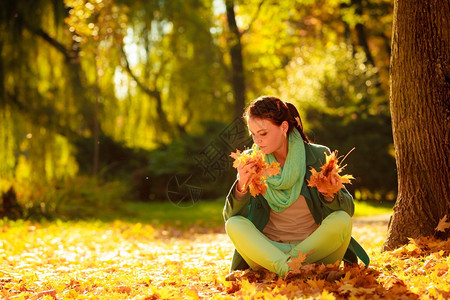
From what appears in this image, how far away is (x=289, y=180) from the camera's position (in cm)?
368

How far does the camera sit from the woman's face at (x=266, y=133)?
369cm

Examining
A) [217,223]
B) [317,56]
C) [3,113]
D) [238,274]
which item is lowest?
[217,223]

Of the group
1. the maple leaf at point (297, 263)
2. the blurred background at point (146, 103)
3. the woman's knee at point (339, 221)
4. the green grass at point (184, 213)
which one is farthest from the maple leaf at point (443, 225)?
the blurred background at point (146, 103)

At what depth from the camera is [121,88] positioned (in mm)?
14539

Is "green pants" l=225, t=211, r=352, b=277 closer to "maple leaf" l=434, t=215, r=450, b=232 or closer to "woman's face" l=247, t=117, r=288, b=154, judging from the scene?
"woman's face" l=247, t=117, r=288, b=154

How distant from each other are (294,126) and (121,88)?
1126cm

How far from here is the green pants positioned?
11.8 feet

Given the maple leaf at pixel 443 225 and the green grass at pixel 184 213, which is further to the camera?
the green grass at pixel 184 213

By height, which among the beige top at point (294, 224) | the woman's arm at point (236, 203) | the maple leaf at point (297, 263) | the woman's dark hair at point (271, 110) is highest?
the woman's dark hair at point (271, 110)

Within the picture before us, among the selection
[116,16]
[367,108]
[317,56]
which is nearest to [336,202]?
[116,16]

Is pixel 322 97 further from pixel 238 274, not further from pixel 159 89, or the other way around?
pixel 238 274

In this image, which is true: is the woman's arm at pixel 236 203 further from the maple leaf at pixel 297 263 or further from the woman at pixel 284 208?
the maple leaf at pixel 297 263

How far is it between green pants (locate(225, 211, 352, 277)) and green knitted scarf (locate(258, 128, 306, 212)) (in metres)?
0.24

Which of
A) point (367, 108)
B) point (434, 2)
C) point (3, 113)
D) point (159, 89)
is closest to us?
point (434, 2)
